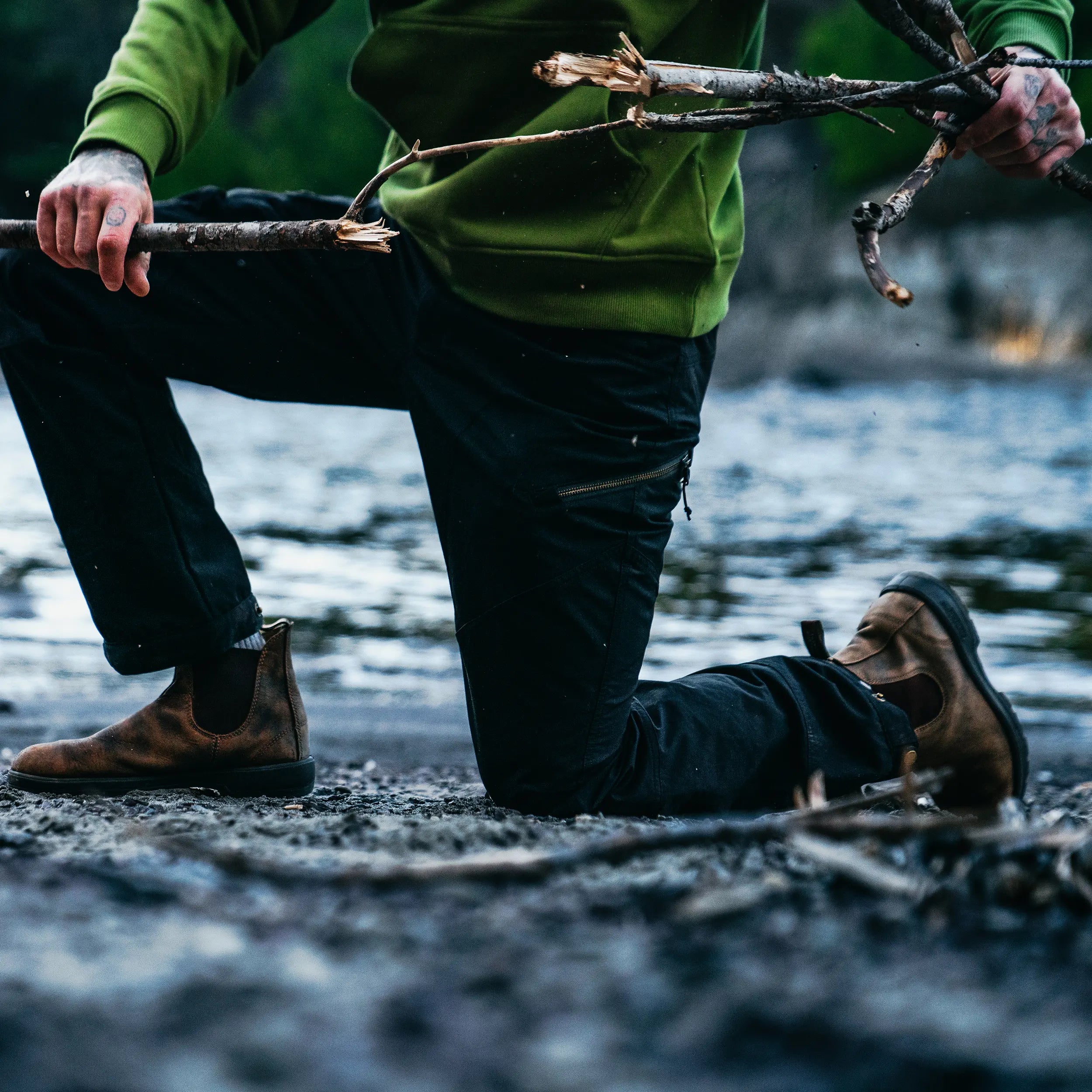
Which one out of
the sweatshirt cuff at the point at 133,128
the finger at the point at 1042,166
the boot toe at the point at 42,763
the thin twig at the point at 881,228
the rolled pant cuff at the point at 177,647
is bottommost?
the boot toe at the point at 42,763

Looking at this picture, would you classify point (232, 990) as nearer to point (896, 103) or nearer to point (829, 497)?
point (896, 103)

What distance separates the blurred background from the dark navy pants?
62 centimetres

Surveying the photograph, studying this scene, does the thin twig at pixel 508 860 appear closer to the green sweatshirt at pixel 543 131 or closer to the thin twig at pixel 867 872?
the thin twig at pixel 867 872

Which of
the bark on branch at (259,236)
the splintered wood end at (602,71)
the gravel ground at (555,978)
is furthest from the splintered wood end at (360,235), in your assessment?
the gravel ground at (555,978)

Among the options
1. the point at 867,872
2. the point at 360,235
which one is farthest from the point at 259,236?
the point at 867,872

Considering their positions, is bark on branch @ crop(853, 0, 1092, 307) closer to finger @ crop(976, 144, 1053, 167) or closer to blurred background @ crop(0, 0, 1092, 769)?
finger @ crop(976, 144, 1053, 167)

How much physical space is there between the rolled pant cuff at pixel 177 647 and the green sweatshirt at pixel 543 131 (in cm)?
72

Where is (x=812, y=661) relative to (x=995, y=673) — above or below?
above

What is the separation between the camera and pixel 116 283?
1863 mm

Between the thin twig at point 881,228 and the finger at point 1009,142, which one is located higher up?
the finger at point 1009,142

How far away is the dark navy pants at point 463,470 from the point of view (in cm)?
208

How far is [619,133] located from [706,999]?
1.49m

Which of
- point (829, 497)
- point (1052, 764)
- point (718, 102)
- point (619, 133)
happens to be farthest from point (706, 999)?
point (829, 497)

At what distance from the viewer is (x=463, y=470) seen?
211 centimetres
